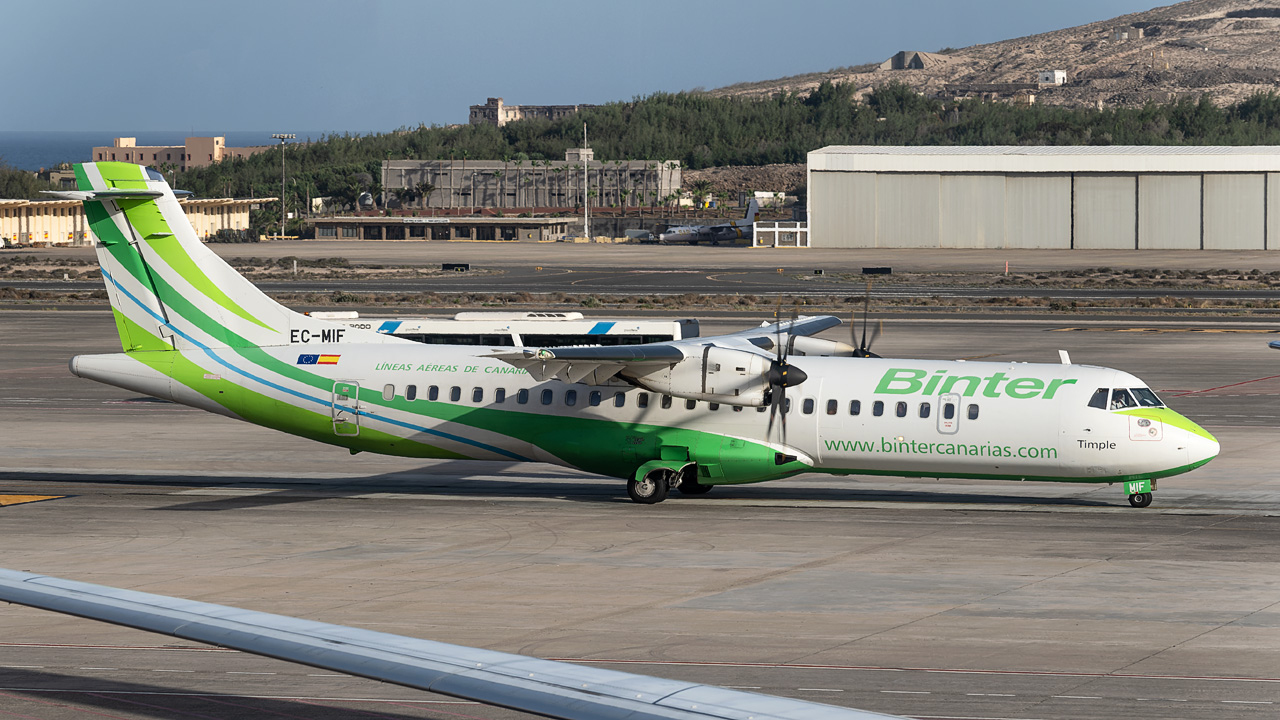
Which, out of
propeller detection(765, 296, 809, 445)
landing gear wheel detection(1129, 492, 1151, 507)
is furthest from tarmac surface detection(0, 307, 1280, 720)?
propeller detection(765, 296, 809, 445)

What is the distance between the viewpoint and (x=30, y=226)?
141250 millimetres

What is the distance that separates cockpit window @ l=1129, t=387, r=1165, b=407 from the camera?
2807cm

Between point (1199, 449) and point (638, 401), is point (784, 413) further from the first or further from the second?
point (1199, 449)

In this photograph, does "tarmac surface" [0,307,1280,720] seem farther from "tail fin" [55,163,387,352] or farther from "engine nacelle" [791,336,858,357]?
"tail fin" [55,163,387,352]

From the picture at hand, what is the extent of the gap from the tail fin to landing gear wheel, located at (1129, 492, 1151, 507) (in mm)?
18638

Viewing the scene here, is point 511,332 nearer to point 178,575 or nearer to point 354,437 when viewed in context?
point 354,437

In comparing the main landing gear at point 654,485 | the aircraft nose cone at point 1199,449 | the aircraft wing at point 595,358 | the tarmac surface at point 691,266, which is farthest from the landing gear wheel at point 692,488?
the tarmac surface at point 691,266

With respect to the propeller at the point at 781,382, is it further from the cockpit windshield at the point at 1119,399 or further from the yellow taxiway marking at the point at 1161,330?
the yellow taxiway marking at the point at 1161,330

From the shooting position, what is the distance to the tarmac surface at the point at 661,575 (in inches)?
652

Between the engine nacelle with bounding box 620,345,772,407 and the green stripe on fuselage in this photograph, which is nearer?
the green stripe on fuselage

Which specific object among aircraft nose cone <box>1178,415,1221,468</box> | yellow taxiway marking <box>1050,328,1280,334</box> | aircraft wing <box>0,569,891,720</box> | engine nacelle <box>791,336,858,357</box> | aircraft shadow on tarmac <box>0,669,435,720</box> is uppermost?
engine nacelle <box>791,336,858,357</box>

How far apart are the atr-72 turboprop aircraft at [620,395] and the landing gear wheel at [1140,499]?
4 cm

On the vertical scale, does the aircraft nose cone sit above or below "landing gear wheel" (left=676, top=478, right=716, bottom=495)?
above

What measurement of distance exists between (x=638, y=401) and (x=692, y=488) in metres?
2.56
